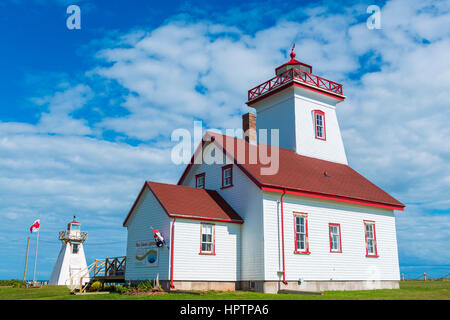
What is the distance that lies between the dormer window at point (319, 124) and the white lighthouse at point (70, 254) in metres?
32.7

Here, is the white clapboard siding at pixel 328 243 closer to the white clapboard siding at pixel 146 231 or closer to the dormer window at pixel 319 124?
the white clapboard siding at pixel 146 231

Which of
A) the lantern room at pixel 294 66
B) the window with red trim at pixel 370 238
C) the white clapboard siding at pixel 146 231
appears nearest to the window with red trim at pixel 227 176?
the white clapboard siding at pixel 146 231

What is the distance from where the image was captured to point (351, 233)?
25594 millimetres

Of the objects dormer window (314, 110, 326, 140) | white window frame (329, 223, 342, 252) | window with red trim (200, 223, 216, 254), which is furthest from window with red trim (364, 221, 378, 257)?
window with red trim (200, 223, 216, 254)

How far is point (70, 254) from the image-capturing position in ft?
164

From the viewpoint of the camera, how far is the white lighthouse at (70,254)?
161 feet

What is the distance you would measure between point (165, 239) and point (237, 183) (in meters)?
5.33

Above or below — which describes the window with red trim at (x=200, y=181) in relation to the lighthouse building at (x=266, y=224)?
above

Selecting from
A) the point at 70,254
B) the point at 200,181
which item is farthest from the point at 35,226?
the point at 200,181

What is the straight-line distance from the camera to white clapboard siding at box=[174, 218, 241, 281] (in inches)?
821

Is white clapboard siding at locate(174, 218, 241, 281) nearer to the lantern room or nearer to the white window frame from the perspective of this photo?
the white window frame

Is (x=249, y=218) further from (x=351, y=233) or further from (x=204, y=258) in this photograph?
(x=351, y=233)

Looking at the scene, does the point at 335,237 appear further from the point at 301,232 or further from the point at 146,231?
the point at 146,231
